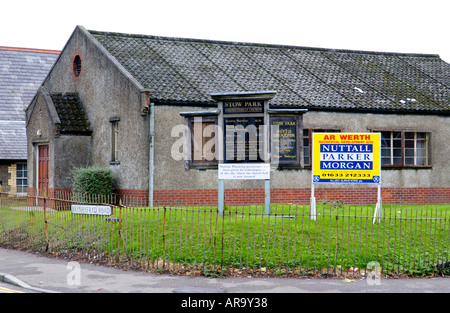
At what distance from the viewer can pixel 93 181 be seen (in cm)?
2209

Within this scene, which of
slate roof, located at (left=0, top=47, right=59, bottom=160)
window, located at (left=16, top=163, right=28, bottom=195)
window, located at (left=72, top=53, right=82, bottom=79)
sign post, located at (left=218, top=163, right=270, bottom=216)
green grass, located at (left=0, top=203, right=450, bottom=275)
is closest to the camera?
green grass, located at (left=0, top=203, right=450, bottom=275)

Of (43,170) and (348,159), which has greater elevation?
(348,159)

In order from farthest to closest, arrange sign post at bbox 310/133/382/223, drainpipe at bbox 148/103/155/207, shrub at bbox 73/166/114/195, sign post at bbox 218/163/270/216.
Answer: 1. shrub at bbox 73/166/114/195
2. drainpipe at bbox 148/103/155/207
3. sign post at bbox 310/133/382/223
4. sign post at bbox 218/163/270/216

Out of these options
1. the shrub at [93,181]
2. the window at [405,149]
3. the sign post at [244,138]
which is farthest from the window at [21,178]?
the sign post at [244,138]

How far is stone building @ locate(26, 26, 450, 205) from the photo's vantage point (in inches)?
854

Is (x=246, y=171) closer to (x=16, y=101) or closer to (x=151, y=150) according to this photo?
(x=151, y=150)

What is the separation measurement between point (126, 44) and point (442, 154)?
13.7 m

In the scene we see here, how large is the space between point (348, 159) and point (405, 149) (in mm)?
9630

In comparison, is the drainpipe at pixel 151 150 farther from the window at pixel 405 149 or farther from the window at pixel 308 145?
the window at pixel 405 149

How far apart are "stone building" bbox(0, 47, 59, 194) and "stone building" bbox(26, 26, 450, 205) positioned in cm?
405

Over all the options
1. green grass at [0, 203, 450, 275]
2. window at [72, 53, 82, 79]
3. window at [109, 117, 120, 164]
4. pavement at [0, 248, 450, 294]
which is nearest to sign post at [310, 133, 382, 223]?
green grass at [0, 203, 450, 275]

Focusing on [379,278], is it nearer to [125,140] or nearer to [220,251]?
[220,251]

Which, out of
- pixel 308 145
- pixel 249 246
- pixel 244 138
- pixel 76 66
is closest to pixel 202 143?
pixel 244 138

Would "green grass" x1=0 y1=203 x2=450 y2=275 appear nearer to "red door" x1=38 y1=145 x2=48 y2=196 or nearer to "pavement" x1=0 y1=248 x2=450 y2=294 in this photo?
"pavement" x1=0 y1=248 x2=450 y2=294
